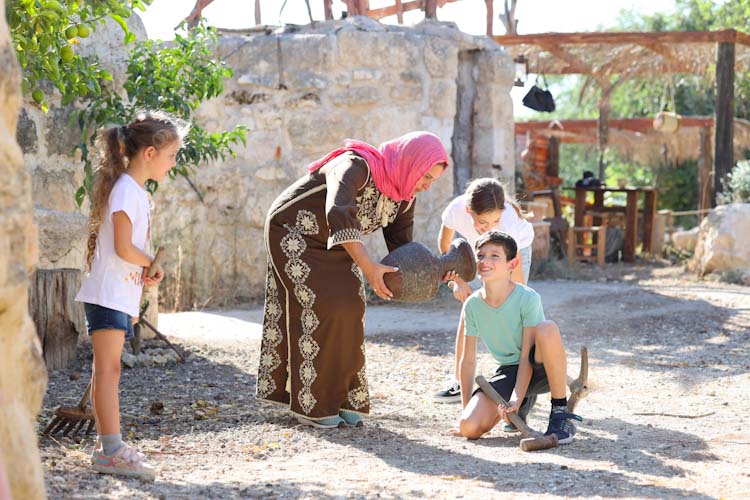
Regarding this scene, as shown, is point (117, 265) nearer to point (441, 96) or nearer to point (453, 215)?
point (453, 215)

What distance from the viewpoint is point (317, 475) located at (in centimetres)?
337

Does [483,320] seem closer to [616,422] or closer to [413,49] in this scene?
[616,422]

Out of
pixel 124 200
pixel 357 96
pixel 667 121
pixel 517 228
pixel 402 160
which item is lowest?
pixel 517 228

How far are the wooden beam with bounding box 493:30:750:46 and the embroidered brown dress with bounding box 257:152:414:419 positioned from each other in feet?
25.8

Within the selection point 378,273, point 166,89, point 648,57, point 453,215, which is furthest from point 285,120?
point 648,57

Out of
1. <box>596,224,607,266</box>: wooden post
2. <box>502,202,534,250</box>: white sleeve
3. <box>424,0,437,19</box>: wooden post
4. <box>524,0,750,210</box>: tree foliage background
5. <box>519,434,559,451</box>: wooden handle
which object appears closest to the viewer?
<box>519,434,559,451</box>: wooden handle

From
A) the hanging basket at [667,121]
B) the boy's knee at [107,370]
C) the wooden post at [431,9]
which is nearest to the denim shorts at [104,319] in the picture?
the boy's knee at [107,370]

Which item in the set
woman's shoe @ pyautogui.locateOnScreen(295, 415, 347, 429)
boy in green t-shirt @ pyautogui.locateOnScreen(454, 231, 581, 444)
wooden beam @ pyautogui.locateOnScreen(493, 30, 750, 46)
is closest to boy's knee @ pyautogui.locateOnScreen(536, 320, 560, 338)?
boy in green t-shirt @ pyautogui.locateOnScreen(454, 231, 581, 444)

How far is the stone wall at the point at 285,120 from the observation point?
8.30 m

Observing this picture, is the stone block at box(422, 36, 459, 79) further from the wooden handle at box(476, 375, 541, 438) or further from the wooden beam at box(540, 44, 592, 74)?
the wooden handle at box(476, 375, 541, 438)

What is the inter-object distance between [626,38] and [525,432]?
8506mm

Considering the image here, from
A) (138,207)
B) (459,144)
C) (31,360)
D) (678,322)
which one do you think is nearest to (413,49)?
(459,144)

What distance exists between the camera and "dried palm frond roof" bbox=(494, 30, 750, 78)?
11594mm

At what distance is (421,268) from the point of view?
12.2ft
